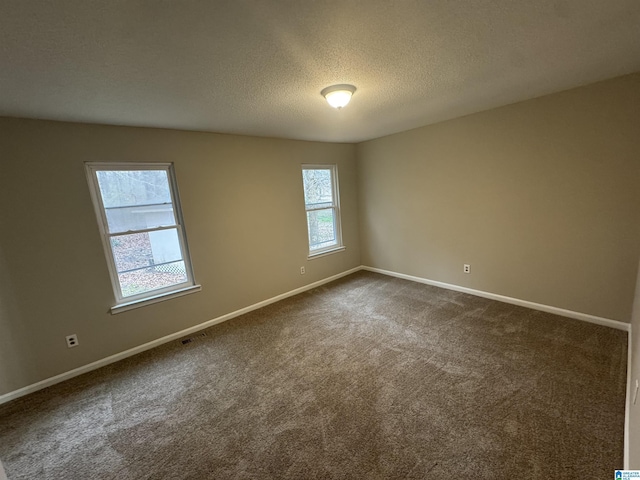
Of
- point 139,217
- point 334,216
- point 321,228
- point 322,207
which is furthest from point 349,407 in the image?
point 334,216

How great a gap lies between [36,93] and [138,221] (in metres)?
1.34

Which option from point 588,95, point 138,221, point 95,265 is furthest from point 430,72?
point 95,265

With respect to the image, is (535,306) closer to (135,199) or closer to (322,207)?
(322,207)

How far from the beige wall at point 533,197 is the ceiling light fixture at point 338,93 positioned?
2.05 metres

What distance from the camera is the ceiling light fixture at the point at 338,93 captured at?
2061mm

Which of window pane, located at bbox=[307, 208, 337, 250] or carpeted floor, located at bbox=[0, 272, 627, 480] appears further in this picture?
window pane, located at bbox=[307, 208, 337, 250]

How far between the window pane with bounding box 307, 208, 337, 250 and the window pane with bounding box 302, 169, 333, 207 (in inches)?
7.1

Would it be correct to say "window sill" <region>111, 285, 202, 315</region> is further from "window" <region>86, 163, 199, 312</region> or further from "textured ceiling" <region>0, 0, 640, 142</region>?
"textured ceiling" <region>0, 0, 640, 142</region>

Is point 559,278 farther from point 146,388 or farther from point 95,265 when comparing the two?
point 95,265

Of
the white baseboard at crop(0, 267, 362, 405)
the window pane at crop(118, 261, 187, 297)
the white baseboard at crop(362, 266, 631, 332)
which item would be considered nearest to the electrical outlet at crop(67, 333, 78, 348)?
the white baseboard at crop(0, 267, 362, 405)

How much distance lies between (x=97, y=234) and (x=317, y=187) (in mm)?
2938

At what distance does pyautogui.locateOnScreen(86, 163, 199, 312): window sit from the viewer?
2.69 m

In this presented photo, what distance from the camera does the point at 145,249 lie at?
293 centimetres

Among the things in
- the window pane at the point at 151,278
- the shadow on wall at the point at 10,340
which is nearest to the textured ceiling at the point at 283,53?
the shadow on wall at the point at 10,340
